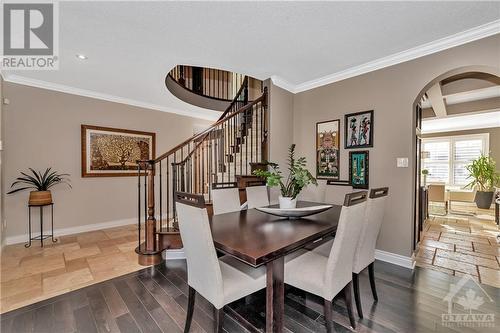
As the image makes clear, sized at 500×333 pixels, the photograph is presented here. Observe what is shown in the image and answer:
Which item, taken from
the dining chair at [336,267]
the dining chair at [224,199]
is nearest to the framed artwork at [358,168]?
the dining chair at [336,267]

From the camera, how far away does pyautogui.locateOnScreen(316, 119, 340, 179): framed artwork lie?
11.1ft

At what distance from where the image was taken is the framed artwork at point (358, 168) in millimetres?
3055

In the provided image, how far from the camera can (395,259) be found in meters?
2.75

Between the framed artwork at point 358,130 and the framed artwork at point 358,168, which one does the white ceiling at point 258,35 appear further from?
the framed artwork at point 358,168

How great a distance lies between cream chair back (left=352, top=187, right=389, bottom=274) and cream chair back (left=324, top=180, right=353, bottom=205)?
30.1 inches

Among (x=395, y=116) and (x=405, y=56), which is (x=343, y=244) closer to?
(x=395, y=116)

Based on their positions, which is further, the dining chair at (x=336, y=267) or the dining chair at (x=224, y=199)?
the dining chair at (x=224, y=199)

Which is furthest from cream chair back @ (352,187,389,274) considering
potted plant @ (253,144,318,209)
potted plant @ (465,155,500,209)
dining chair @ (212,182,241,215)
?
potted plant @ (465,155,500,209)

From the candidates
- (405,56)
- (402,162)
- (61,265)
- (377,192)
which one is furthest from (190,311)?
(405,56)

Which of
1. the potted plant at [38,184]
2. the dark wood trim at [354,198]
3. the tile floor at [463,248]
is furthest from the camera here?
the potted plant at [38,184]

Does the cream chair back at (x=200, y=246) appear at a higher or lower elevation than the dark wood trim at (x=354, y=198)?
lower

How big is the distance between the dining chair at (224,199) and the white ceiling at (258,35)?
5.42ft

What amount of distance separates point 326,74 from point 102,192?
14.8ft

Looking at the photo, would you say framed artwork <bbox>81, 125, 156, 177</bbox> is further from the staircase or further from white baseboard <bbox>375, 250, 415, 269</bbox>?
white baseboard <bbox>375, 250, 415, 269</bbox>
